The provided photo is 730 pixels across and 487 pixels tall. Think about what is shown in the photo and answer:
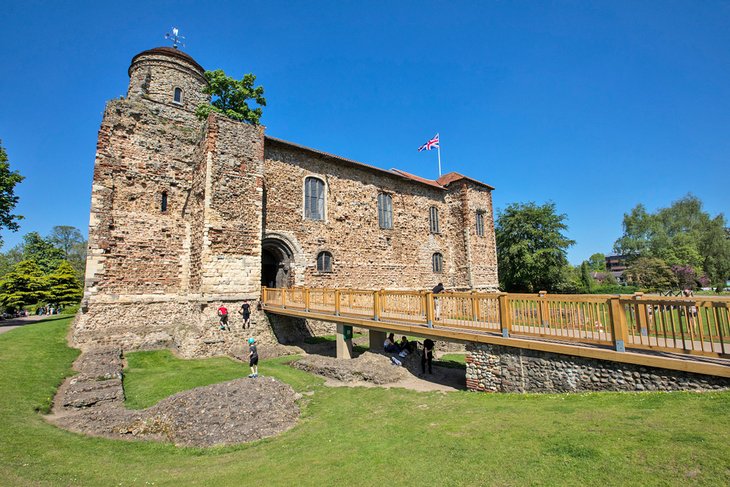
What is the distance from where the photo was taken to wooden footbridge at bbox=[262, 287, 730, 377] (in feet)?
19.9

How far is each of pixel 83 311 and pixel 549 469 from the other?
17.7 metres

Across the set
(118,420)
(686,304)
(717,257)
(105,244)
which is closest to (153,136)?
(105,244)

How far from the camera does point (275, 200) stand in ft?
61.0

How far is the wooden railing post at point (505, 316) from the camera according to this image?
327 inches

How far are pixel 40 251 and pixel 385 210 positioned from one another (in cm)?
4249

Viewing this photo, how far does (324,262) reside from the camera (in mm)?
20266

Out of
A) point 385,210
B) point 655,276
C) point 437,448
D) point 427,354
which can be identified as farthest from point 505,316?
point 655,276

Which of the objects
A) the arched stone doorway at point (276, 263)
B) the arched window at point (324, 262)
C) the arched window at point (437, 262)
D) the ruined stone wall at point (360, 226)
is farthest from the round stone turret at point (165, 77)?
the arched window at point (437, 262)

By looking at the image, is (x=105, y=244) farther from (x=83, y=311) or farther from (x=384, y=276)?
(x=384, y=276)

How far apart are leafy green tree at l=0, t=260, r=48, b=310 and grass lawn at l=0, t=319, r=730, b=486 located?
26.1m

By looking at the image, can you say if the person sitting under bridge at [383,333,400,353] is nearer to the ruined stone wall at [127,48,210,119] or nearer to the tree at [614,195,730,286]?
the ruined stone wall at [127,48,210,119]

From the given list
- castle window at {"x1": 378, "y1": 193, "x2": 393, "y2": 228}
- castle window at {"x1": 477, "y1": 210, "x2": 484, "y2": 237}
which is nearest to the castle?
castle window at {"x1": 378, "y1": 193, "x2": 393, "y2": 228}

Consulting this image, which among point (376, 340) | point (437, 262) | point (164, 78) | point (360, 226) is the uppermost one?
point (164, 78)

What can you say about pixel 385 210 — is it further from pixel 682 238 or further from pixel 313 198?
pixel 682 238
